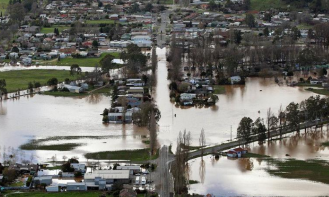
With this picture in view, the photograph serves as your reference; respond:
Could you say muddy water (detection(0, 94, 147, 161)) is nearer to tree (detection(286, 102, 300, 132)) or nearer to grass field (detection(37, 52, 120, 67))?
tree (detection(286, 102, 300, 132))

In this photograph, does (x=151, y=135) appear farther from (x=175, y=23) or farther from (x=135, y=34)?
(x=175, y=23)

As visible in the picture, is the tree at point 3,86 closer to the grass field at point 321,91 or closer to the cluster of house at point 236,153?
the cluster of house at point 236,153

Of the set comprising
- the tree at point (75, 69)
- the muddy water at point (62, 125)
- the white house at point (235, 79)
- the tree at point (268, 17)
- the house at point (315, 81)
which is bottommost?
the muddy water at point (62, 125)

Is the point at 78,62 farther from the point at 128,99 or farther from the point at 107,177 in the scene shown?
the point at 107,177

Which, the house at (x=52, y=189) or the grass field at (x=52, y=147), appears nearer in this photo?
the house at (x=52, y=189)

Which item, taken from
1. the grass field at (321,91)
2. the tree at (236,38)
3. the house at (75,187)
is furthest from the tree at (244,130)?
the tree at (236,38)

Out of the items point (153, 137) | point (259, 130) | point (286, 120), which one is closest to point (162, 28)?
point (286, 120)
